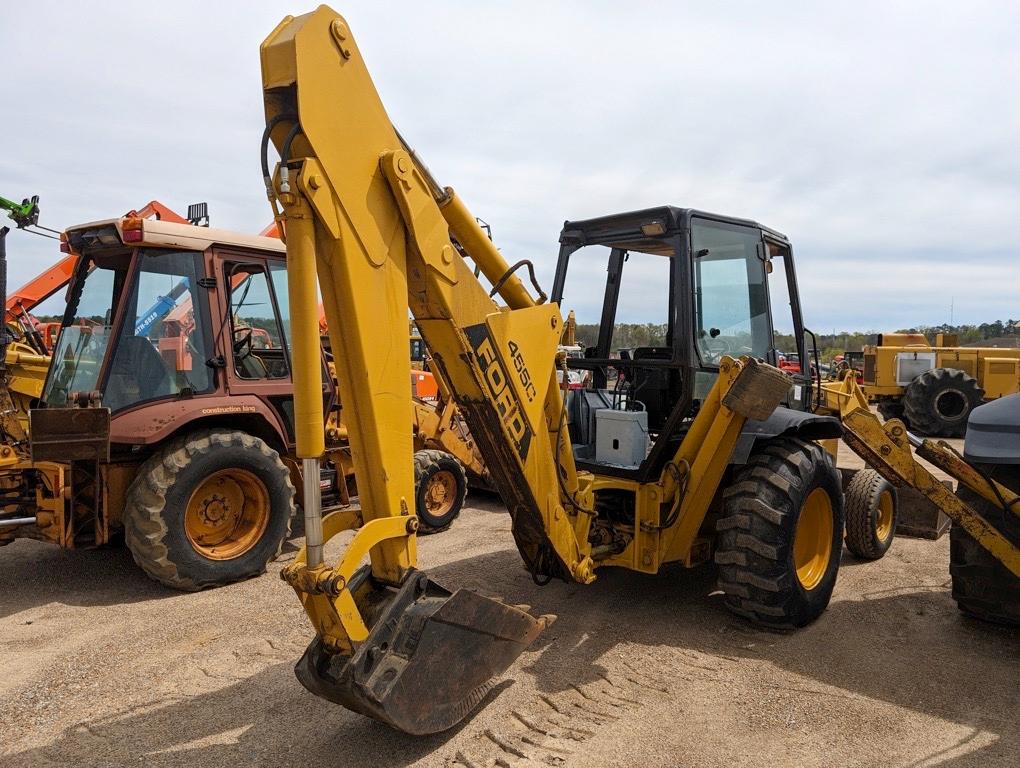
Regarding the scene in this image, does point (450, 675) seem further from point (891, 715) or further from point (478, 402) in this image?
point (891, 715)

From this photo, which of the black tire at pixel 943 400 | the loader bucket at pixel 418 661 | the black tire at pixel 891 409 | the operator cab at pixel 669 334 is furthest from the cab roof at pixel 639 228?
the black tire at pixel 891 409

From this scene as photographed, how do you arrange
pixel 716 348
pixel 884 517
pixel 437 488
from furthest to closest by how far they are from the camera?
pixel 437 488
pixel 884 517
pixel 716 348

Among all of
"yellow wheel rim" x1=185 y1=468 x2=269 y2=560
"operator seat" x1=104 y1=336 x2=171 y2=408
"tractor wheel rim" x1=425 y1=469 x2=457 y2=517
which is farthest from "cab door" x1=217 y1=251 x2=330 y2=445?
"tractor wheel rim" x1=425 y1=469 x2=457 y2=517

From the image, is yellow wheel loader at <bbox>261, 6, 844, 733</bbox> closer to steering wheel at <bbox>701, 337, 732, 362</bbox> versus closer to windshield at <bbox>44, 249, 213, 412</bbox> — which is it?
steering wheel at <bbox>701, 337, 732, 362</bbox>

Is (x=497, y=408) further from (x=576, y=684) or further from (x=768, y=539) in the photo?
(x=768, y=539)

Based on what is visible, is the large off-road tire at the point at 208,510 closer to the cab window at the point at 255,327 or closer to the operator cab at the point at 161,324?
the operator cab at the point at 161,324

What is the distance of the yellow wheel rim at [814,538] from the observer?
4.73 meters

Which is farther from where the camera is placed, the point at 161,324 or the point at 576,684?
the point at 161,324

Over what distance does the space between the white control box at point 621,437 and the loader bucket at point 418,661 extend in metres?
1.58

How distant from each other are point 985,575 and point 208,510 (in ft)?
15.9

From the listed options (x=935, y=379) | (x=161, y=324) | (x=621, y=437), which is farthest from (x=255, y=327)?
(x=935, y=379)

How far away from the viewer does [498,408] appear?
11.2 ft

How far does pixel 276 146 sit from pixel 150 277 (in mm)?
3157

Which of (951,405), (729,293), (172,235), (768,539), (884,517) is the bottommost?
(884,517)
